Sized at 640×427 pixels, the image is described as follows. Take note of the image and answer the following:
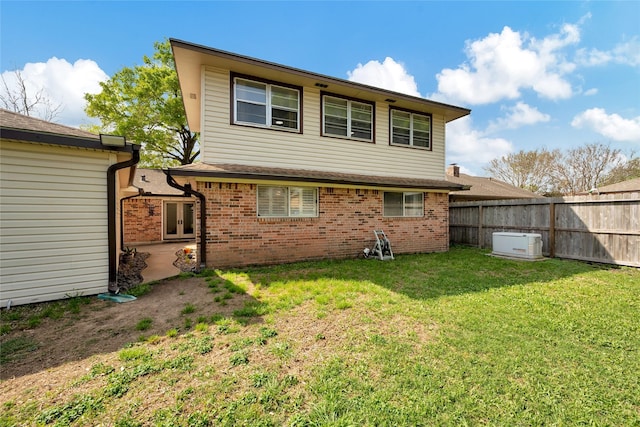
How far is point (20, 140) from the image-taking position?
4.40 meters

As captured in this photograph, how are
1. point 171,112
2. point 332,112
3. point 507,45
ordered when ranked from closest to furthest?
point 332,112, point 507,45, point 171,112

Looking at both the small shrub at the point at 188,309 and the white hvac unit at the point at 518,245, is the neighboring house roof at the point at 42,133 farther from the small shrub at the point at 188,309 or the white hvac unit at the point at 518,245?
the white hvac unit at the point at 518,245

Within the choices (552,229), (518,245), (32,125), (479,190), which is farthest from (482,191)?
(32,125)

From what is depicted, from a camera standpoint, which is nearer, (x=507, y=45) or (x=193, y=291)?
(x=193, y=291)

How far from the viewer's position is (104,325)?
393cm

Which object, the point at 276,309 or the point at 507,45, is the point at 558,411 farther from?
the point at 507,45

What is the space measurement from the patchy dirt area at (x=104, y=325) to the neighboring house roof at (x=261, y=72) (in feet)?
18.6

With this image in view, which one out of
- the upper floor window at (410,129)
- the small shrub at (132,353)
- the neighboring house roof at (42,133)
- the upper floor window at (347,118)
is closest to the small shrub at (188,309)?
the small shrub at (132,353)

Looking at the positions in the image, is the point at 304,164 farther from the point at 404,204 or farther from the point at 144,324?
the point at 144,324

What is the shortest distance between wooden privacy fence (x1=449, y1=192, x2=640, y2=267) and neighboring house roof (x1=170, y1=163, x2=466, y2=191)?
8.07 ft

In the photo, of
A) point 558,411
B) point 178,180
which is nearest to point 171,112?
point 178,180

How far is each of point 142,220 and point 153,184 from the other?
2080mm

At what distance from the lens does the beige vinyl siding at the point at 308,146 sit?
281 inches

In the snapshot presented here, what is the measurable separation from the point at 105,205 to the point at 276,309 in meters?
4.02
